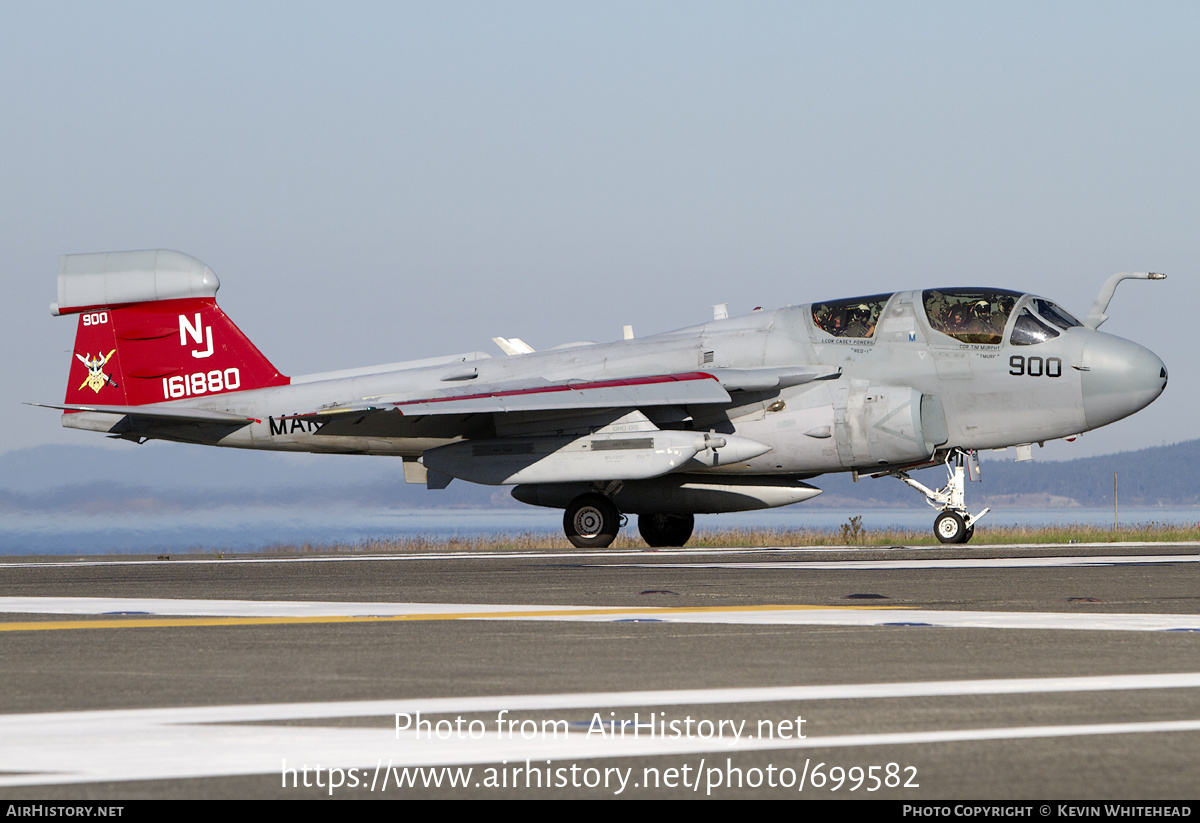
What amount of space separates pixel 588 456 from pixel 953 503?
17.6 ft

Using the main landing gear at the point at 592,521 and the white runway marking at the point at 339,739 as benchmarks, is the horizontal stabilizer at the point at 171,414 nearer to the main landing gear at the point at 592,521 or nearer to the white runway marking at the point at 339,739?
the main landing gear at the point at 592,521

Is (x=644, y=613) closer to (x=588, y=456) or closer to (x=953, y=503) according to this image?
(x=588, y=456)

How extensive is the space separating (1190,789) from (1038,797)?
45 centimetres

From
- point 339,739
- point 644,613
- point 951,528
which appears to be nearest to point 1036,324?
point 951,528

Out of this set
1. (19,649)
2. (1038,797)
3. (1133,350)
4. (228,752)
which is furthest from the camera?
(1133,350)

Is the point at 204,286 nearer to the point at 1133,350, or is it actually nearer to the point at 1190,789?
the point at 1133,350

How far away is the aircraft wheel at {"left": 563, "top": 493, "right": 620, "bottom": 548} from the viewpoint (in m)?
20.8

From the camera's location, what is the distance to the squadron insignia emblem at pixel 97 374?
2302cm

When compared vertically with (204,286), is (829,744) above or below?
below

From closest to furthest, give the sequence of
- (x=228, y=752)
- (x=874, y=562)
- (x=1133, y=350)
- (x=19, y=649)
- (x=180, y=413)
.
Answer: (x=228, y=752), (x=19, y=649), (x=874, y=562), (x=1133, y=350), (x=180, y=413)

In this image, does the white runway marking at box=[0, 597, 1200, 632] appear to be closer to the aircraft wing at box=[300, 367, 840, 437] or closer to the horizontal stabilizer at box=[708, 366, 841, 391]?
the aircraft wing at box=[300, 367, 840, 437]

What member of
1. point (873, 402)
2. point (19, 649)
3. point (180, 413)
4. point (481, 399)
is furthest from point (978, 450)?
point (19, 649)

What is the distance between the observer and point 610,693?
5465 millimetres

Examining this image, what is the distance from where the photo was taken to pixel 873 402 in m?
19.5
